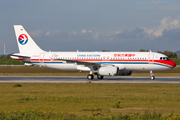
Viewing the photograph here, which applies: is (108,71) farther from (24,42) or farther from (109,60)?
(24,42)

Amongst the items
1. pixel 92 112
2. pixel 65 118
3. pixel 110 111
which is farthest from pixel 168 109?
pixel 65 118

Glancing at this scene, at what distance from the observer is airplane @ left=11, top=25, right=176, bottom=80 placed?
41.1 m

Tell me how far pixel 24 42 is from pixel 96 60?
42.5 ft

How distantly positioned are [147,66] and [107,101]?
24.0 meters

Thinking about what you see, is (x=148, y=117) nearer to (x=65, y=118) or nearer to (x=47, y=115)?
(x=65, y=118)

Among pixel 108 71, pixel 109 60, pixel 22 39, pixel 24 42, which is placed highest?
pixel 22 39

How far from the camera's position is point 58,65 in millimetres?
43562

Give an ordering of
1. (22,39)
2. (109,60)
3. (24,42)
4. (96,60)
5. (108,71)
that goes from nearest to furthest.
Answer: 1. (108,71)
2. (109,60)
3. (96,60)
4. (24,42)
5. (22,39)

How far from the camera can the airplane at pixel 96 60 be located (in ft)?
135

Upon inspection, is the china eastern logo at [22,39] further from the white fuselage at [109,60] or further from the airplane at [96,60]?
the white fuselage at [109,60]

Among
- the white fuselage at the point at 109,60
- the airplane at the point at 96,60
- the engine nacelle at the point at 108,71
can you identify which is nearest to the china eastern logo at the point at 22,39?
the airplane at the point at 96,60

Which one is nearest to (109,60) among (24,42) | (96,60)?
(96,60)

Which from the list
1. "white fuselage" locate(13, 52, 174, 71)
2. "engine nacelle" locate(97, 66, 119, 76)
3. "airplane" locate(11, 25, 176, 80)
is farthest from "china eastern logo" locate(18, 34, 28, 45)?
"engine nacelle" locate(97, 66, 119, 76)

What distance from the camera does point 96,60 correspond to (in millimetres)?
42594
